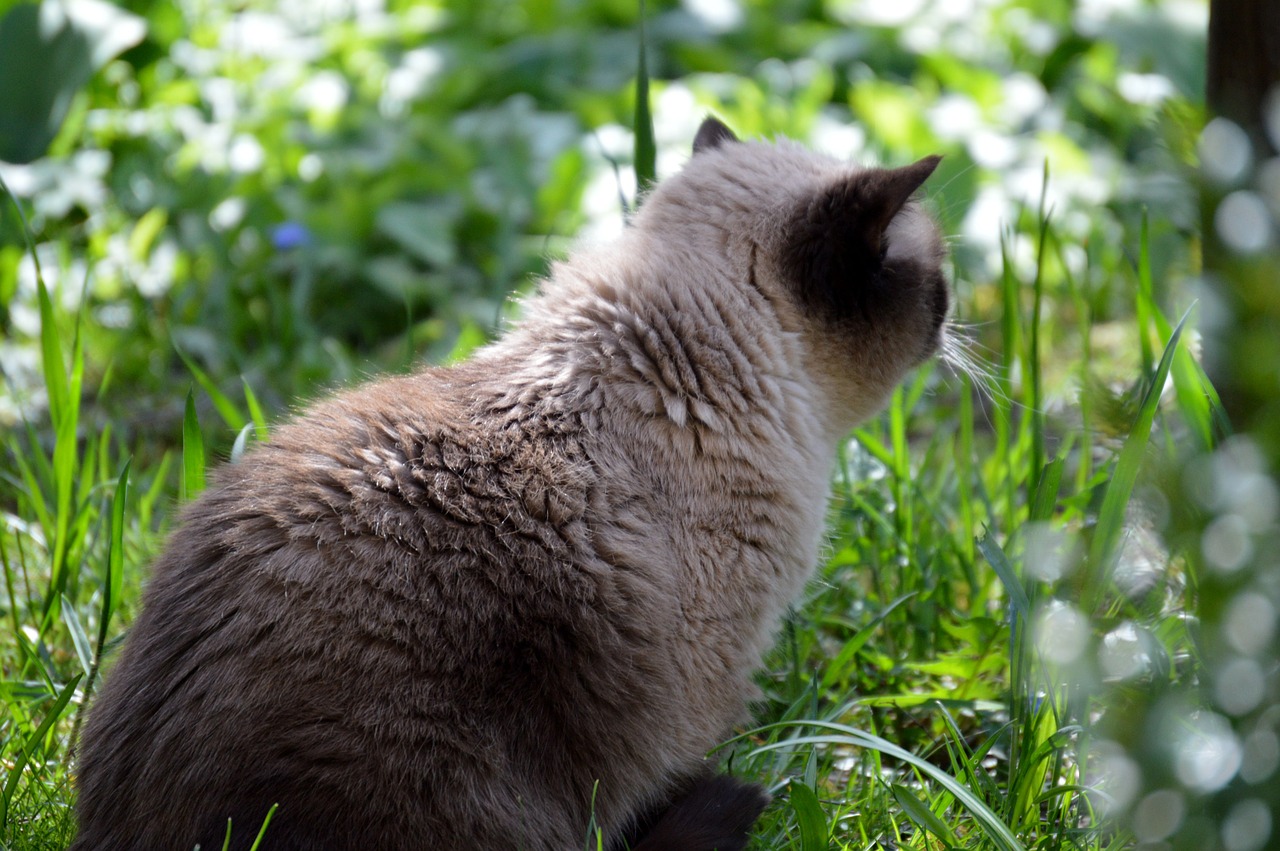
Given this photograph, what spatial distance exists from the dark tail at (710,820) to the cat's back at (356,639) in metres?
0.17

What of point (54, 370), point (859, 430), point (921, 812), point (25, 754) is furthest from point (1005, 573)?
point (54, 370)

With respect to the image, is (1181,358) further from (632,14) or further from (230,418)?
(632,14)

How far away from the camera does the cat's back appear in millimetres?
1689

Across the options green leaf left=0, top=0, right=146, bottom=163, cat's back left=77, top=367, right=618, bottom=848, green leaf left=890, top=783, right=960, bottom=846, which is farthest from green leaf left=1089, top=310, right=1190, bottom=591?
green leaf left=0, top=0, right=146, bottom=163

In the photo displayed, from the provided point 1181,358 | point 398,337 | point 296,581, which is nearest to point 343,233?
point 398,337

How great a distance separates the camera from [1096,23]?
5172 mm

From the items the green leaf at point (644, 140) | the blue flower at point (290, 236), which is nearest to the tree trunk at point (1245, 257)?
the green leaf at point (644, 140)

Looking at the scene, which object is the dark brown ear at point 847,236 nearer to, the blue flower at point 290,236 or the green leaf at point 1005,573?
the green leaf at point 1005,573

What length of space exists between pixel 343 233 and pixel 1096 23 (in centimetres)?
335

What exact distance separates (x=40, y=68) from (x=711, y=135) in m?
2.94

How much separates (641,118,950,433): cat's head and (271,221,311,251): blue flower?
83.8 inches

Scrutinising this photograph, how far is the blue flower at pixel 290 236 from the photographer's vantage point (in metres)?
4.18

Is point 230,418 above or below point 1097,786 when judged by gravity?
above

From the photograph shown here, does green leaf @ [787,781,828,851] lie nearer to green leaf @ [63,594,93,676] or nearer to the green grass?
the green grass
